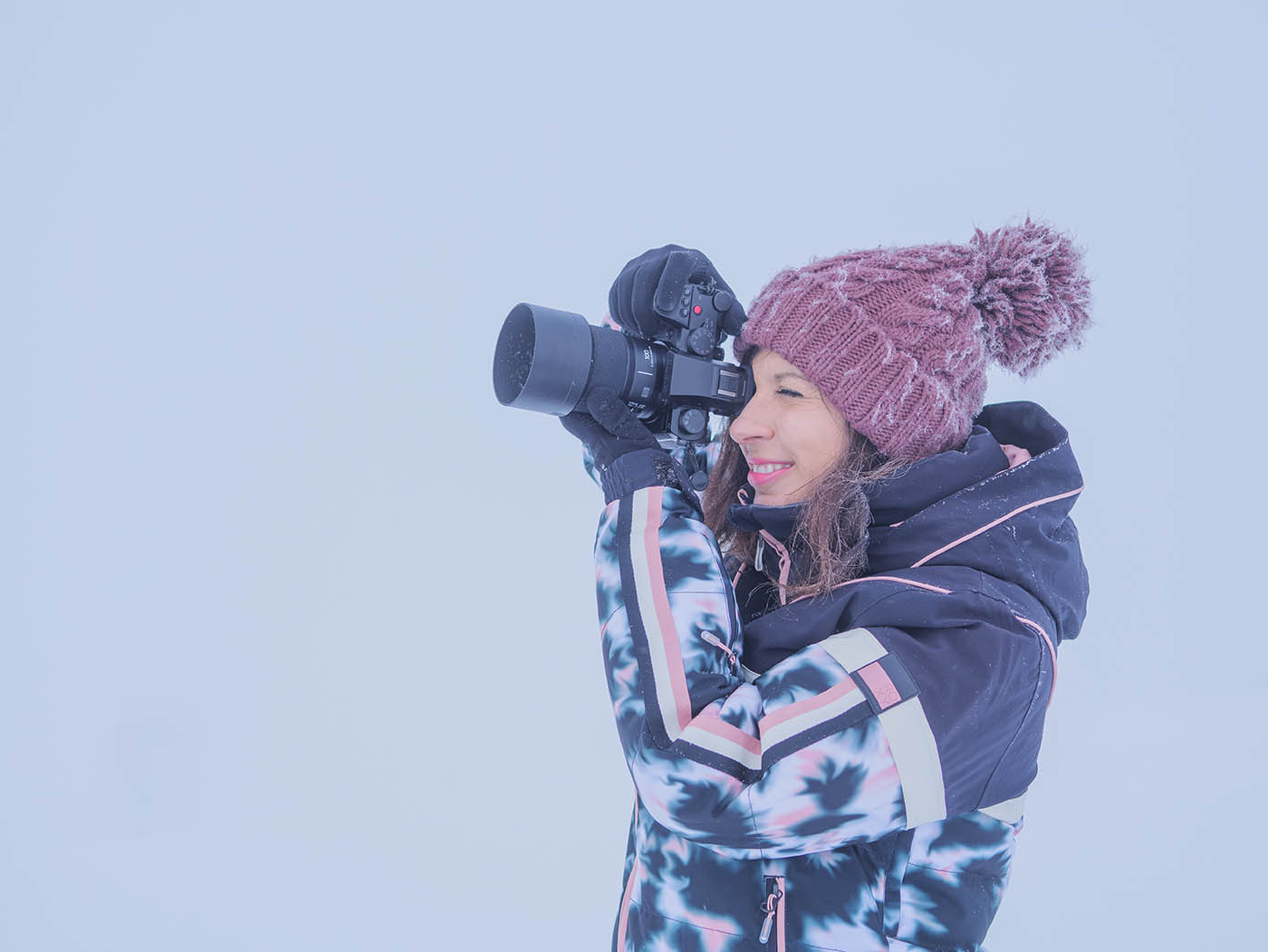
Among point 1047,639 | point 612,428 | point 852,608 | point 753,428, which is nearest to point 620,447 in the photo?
point 612,428

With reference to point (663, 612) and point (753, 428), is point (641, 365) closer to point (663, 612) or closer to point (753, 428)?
point (753, 428)

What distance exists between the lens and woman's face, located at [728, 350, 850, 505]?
43.7 inches

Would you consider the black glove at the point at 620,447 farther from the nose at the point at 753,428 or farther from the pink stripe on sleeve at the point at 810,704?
the pink stripe on sleeve at the point at 810,704

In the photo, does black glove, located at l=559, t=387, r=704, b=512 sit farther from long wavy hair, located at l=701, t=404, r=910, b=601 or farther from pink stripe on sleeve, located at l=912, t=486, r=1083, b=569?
pink stripe on sleeve, located at l=912, t=486, r=1083, b=569

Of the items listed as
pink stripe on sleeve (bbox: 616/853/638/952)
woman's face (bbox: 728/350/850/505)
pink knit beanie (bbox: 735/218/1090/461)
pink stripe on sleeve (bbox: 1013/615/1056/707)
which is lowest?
pink stripe on sleeve (bbox: 616/853/638/952)

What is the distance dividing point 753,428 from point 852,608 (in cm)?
27

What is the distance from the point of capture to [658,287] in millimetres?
1105

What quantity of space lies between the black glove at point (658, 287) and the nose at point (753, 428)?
0.43ft

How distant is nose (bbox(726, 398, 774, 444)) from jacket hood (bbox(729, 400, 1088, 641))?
0.09 meters

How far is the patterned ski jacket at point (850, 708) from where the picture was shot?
0.83 meters

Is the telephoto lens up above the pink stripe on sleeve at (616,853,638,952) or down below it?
above

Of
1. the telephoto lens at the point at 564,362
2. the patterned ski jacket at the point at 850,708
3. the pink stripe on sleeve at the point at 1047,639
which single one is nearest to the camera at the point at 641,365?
the telephoto lens at the point at 564,362

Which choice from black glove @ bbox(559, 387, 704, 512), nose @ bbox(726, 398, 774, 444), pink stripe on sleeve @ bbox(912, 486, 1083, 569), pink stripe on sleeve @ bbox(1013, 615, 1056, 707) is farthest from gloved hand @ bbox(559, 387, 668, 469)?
pink stripe on sleeve @ bbox(1013, 615, 1056, 707)

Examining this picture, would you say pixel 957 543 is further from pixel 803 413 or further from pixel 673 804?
pixel 673 804
